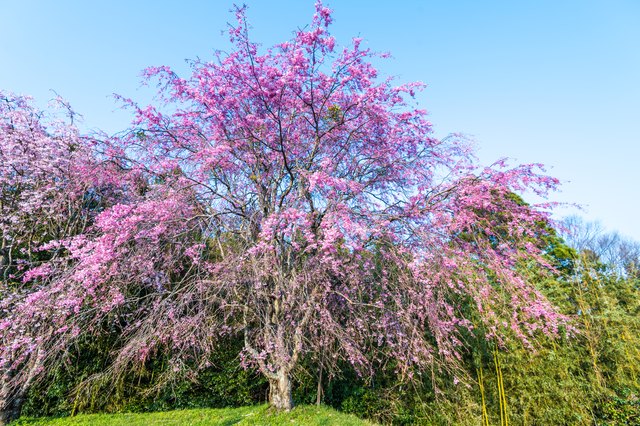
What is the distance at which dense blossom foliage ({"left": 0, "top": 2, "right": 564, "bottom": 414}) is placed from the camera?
12.5 ft

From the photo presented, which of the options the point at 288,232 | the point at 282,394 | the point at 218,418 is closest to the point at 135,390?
the point at 218,418

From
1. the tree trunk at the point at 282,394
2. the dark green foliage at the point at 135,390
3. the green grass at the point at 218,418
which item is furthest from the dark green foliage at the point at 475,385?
the tree trunk at the point at 282,394

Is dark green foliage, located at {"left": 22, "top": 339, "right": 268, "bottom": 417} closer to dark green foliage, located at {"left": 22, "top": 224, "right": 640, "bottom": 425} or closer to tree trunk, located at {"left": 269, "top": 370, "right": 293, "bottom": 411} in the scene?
dark green foliage, located at {"left": 22, "top": 224, "right": 640, "bottom": 425}

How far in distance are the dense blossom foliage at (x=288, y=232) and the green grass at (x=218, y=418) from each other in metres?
0.33

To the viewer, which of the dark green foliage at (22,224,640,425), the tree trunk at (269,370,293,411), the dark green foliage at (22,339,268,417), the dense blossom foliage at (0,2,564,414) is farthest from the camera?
the dark green foliage at (22,339,268,417)

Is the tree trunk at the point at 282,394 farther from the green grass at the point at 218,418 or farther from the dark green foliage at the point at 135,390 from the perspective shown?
the dark green foliage at the point at 135,390

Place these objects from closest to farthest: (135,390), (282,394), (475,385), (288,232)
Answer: (288,232)
(282,394)
(475,385)
(135,390)

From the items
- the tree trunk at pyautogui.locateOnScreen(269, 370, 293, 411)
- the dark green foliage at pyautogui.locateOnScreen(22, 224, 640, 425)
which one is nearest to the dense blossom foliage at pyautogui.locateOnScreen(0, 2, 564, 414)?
the tree trunk at pyautogui.locateOnScreen(269, 370, 293, 411)

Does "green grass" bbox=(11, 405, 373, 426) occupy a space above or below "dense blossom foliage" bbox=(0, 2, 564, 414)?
below

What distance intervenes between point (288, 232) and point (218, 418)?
278cm

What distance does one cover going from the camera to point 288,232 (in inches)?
146

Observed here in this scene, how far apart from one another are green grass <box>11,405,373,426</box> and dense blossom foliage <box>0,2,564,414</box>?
1.10 ft

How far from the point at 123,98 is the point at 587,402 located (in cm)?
790

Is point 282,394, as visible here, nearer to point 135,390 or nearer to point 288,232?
point 288,232
